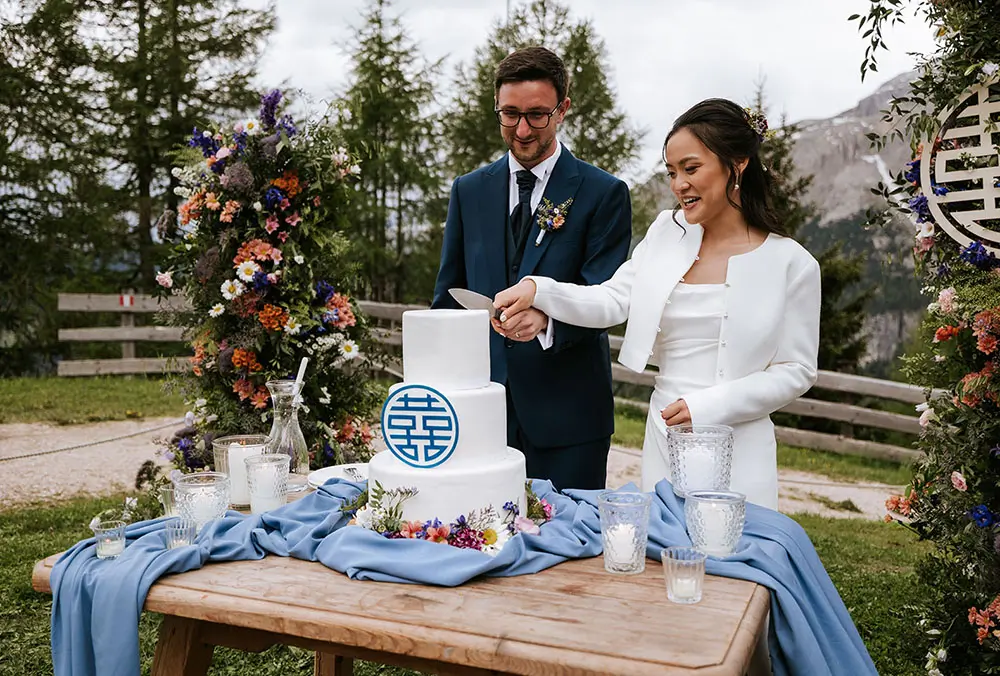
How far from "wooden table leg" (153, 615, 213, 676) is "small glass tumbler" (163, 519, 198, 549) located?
0.15m

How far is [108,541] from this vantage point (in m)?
1.82

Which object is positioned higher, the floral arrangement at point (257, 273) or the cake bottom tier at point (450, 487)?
the floral arrangement at point (257, 273)

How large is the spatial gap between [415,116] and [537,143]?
1110cm

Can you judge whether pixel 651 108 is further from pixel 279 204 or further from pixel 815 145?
pixel 279 204

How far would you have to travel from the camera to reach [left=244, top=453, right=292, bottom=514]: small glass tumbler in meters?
2.16

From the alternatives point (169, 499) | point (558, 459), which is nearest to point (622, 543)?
point (169, 499)

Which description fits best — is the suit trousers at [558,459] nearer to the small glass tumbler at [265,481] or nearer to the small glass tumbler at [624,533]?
the small glass tumbler at [265,481]

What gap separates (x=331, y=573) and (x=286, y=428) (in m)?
0.70

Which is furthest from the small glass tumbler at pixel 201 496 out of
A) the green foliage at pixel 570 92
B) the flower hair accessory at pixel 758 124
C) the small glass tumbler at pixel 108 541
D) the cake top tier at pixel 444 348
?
the green foliage at pixel 570 92

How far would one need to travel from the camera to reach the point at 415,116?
13.6m

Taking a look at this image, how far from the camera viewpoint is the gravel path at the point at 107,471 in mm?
6332

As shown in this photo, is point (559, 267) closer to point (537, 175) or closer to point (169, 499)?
point (537, 175)

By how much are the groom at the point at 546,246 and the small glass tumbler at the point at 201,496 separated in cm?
114

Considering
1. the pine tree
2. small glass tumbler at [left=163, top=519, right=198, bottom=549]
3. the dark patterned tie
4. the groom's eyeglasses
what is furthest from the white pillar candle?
the pine tree
